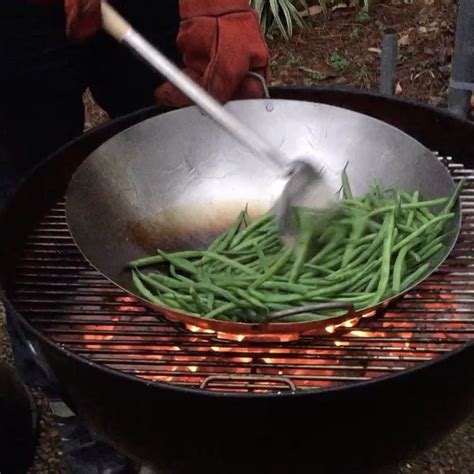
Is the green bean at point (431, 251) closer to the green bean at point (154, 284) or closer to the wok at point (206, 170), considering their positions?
the wok at point (206, 170)

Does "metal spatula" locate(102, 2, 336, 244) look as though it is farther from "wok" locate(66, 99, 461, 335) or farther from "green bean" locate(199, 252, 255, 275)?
"wok" locate(66, 99, 461, 335)

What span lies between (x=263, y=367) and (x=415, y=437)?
1.13ft

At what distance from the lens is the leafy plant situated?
16.5ft

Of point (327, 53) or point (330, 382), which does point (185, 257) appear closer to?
point (330, 382)

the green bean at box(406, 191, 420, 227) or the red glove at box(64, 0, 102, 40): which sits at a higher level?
the red glove at box(64, 0, 102, 40)

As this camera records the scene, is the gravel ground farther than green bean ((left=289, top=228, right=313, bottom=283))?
Yes

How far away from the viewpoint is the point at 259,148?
1.93 meters

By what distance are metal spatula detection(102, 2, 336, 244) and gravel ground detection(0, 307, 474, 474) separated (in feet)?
3.28

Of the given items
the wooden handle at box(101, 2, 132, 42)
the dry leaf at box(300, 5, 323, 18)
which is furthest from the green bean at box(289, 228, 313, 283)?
the dry leaf at box(300, 5, 323, 18)

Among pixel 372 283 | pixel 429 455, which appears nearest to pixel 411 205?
pixel 372 283

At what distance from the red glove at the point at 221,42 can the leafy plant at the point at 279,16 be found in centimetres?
292

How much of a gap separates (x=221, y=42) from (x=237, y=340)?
0.80 meters

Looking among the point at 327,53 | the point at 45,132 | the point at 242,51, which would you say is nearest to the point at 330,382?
the point at 242,51

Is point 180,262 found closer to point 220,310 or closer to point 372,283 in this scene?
point 220,310
